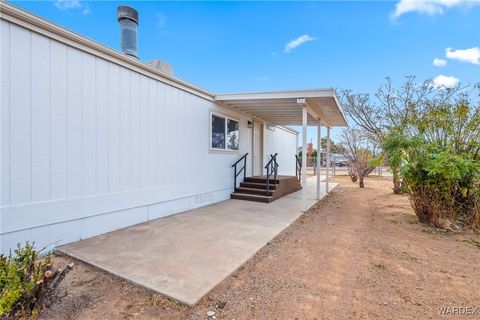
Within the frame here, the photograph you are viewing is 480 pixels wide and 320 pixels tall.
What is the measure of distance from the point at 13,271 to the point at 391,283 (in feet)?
11.2

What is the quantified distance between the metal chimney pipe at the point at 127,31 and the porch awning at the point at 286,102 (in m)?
2.22

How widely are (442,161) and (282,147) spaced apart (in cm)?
821

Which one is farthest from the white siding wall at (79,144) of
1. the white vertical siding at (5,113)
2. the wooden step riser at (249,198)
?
the wooden step riser at (249,198)

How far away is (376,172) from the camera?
20031mm

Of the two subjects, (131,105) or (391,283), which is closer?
(391,283)

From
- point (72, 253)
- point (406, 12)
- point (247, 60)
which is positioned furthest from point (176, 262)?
point (247, 60)

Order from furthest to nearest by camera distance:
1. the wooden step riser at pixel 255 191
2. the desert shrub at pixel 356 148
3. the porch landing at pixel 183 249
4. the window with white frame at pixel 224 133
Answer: the desert shrub at pixel 356 148
the wooden step riser at pixel 255 191
the window with white frame at pixel 224 133
the porch landing at pixel 183 249

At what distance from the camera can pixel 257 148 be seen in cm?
966

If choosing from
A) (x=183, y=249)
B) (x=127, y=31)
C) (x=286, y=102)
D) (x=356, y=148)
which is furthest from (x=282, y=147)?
(x=183, y=249)

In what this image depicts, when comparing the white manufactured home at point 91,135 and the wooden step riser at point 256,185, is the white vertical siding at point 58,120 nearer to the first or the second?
the white manufactured home at point 91,135

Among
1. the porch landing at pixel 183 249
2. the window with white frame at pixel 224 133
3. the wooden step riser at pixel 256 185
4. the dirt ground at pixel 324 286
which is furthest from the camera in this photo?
the wooden step riser at pixel 256 185

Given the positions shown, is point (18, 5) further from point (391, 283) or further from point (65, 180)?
point (391, 283)

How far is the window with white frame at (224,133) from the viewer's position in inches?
273

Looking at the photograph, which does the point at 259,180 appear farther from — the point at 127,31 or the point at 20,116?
the point at 20,116
